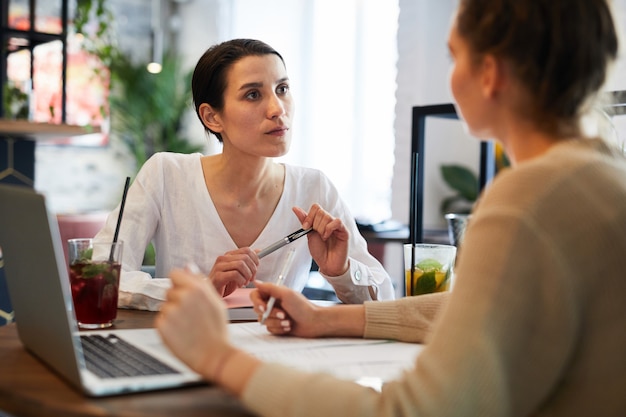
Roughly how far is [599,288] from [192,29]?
8.05 meters

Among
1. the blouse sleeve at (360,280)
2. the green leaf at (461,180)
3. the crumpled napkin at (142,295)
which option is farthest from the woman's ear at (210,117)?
the green leaf at (461,180)

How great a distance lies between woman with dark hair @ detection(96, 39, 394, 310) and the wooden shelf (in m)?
1.27

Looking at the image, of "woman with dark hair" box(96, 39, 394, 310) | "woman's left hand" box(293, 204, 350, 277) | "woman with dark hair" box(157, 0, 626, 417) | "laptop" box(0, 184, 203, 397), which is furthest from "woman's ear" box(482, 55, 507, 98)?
"woman with dark hair" box(96, 39, 394, 310)

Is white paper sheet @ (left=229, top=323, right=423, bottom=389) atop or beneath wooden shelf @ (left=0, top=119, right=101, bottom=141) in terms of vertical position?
beneath

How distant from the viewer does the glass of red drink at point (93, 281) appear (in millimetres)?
1327

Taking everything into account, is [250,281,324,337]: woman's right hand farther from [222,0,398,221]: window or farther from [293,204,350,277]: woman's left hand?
[222,0,398,221]: window

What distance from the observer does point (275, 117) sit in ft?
6.88

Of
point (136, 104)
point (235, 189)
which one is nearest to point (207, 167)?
point (235, 189)

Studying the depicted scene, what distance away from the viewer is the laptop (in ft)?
2.93

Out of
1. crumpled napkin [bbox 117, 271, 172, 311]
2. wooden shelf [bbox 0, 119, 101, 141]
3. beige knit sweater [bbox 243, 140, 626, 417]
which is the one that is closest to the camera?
beige knit sweater [bbox 243, 140, 626, 417]

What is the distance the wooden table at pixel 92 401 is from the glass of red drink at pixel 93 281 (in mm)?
301

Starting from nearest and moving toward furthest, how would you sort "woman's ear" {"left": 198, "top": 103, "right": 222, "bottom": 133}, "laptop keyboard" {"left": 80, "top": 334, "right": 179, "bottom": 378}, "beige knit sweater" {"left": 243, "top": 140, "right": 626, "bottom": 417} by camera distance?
"beige knit sweater" {"left": 243, "top": 140, "right": 626, "bottom": 417}, "laptop keyboard" {"left": 80, "top": 334, "right": 179, "bottom": 378}, "woman's ear" {"left": 198, "top": 103, "right": 222, "bottom": 133}

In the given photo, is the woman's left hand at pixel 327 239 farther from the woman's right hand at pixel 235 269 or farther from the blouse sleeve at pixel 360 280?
the woman's right hand at pixel 235 269

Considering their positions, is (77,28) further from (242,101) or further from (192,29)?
(192,29)
